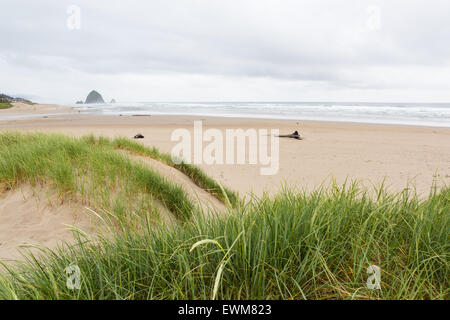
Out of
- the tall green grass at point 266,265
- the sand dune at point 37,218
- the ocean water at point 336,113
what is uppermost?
the ocean water at point 336,113

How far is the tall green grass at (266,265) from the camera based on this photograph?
159cm

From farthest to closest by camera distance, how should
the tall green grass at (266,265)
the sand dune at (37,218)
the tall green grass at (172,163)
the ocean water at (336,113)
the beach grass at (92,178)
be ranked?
the ocean water at (336,113)
the tall green grass at (172,163)
the beach grass at (92,178)
the sand dune at (37,218)
the tall green grass at (266,265)

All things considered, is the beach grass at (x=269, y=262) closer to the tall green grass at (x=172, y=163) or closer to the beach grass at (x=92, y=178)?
the beach grass at (x=92, y=178)

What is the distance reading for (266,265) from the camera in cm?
170

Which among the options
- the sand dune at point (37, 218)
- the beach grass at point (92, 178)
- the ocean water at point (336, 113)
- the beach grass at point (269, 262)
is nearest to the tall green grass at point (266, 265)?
the beach grass at point (269, 262)

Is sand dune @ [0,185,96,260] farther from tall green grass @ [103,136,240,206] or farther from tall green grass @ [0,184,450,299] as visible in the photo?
tall green grass @ [103,136,240,206]

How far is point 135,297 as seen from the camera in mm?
1677

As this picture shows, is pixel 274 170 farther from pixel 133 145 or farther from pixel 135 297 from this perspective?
pixel 135 297

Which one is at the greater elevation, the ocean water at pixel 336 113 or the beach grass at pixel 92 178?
the ocean water at pixel 336 113

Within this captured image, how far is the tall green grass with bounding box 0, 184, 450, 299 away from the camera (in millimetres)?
Result: 1594

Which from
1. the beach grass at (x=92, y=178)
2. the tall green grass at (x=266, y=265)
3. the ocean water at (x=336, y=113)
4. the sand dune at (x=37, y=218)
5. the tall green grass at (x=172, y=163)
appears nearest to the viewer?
the tall green grass at (x=266, y=265)

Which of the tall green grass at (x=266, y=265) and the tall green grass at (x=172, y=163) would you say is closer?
the tall green grass at (x=266, y=265)

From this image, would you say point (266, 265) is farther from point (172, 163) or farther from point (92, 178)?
point (172, 163)
